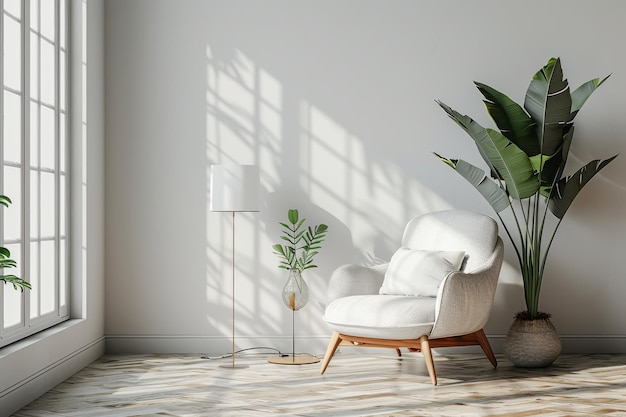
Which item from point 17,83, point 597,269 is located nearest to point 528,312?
point 597,269

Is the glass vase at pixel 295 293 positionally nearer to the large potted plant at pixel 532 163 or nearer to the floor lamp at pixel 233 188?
the floor lamp at pixel 233 188

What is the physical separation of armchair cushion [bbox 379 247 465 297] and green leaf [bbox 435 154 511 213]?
0.41 meters

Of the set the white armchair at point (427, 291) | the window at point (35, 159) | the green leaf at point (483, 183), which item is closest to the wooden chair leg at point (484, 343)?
the white armchair at point (427, 291)

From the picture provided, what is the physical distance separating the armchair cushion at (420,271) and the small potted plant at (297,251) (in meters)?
0.53

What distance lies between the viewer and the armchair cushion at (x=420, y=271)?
169 inches

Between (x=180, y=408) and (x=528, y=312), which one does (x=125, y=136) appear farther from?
(x=528, y=312)

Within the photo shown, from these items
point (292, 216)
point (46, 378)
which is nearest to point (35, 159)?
point (46, 378)

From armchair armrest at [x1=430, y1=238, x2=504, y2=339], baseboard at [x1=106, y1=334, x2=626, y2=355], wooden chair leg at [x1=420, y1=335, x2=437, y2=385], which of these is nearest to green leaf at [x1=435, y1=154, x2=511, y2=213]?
armchair armrest at [x1=430, y1=238, x2=504, y2=339]

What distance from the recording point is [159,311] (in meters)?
5.00

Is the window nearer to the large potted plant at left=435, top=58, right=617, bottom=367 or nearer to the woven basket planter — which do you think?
the large potted plant at left=435, top=58, right=617, bottom=367

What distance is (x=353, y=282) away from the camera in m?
4.50

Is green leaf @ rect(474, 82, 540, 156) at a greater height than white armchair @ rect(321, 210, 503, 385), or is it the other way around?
green leaf @ rect(474, 82, 540, 156)

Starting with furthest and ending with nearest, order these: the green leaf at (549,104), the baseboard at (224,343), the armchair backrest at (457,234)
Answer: the baseboard at (224,343) → the armchair backrest at (457,234) → the green leaf at (549,104)

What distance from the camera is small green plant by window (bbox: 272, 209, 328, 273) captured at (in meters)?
4.83
